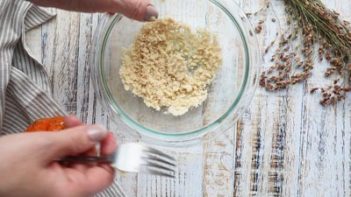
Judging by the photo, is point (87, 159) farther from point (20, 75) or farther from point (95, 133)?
point (20, 75)

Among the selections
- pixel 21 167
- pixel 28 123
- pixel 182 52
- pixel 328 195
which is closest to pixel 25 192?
pixel 21 167

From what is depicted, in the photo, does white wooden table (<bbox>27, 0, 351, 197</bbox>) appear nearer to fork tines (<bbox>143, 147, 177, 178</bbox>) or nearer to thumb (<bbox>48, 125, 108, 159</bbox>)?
fork tines (<bbox>143, 147, 177, 178</bbox>)

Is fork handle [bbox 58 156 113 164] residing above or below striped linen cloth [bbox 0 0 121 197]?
→ below

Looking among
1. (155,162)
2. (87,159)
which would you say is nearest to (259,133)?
(155,162)

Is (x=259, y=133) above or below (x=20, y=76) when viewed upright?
below

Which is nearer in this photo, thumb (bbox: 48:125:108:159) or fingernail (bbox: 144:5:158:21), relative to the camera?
thumb (bbox: 48:125:108:159)

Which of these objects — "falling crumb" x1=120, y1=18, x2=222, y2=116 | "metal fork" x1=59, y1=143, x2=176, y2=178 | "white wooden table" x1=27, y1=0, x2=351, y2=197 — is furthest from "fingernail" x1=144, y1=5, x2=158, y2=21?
"metal fork" x1=59, y1=143, x2=176, y2=178

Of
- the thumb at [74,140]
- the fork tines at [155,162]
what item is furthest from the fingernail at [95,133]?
the fork tines at [155,162]
